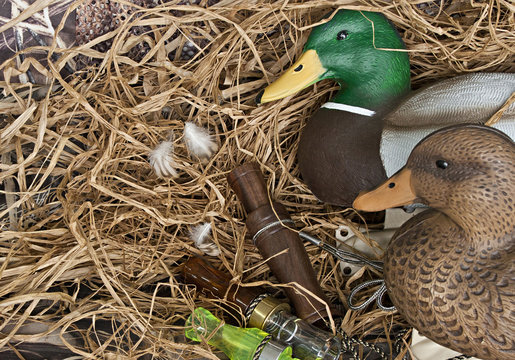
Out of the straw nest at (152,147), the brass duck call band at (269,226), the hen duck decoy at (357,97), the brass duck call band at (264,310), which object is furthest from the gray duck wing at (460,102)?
the brass duck call band at (264,310)

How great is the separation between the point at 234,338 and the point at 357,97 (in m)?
0.54

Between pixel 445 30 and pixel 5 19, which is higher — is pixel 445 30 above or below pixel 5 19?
below

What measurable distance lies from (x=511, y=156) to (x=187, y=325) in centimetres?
66

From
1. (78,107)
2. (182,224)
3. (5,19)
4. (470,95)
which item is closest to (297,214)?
(182,224)

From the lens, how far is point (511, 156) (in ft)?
2.38

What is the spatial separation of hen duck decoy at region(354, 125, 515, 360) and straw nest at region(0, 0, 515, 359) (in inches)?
9.7

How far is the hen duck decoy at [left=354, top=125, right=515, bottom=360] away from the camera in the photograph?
2.38 ft

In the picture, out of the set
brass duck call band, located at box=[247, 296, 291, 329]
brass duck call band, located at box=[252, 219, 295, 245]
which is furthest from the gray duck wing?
brass duck call band, located at box=[247, 296, 291, 329]

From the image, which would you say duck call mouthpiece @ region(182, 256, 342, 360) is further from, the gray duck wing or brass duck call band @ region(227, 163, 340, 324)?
the gray duck wing

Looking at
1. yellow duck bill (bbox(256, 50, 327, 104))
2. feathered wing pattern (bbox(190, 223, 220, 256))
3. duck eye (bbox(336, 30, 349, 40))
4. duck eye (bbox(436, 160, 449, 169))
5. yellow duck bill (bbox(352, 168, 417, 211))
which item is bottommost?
feathered wing pattern (bbox(190, 223, 220, 256))

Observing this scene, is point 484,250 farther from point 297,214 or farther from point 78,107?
point 78,107

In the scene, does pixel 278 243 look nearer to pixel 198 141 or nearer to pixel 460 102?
pixel 198 141

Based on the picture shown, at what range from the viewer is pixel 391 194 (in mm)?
829

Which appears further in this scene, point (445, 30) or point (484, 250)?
point (445, 30)
